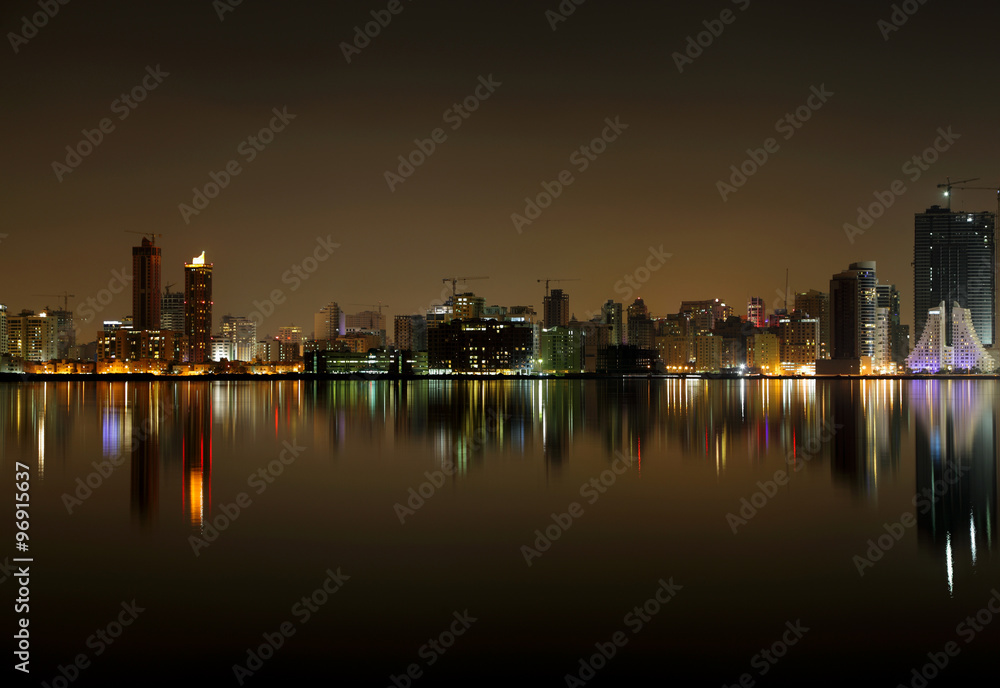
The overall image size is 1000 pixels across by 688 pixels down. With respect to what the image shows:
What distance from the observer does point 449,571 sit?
509 inches

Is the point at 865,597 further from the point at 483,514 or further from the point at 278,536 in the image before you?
the point at 278,536

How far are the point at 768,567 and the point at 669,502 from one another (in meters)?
5.53

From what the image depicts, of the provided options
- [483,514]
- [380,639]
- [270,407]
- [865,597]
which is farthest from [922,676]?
[270,407]
